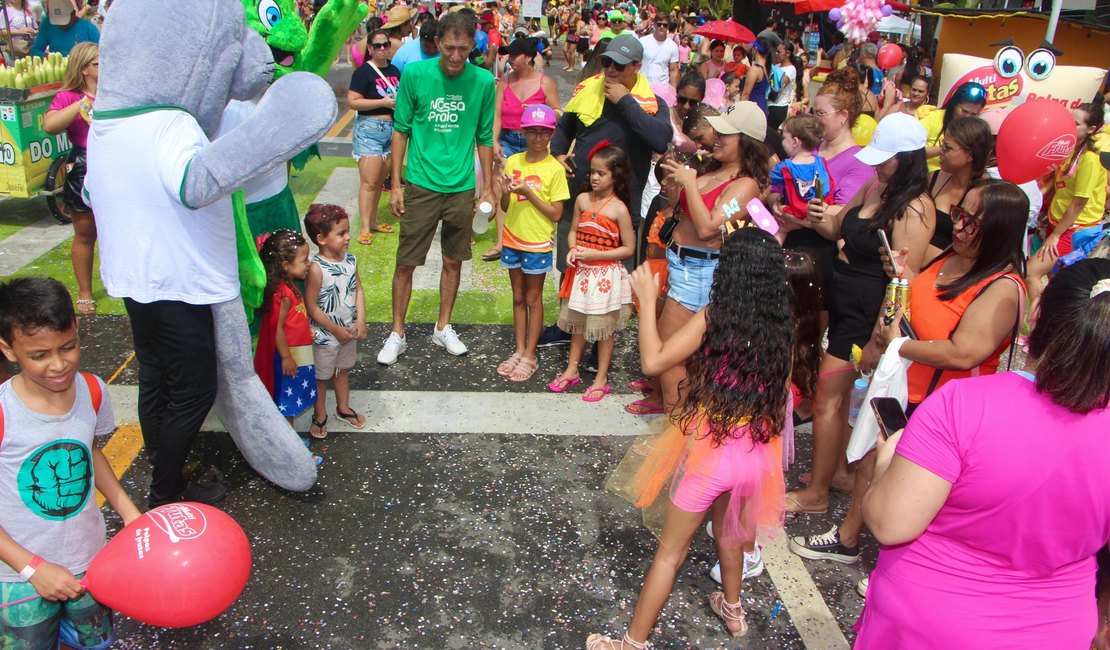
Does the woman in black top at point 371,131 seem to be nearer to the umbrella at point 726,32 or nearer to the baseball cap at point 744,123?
the baseball cap at point 744,123

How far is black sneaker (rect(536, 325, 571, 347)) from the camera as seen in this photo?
5.61 meters

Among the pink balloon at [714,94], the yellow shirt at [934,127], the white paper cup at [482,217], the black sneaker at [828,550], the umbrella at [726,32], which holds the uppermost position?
the umbrella at [726,32]

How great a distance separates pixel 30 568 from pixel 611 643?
6.09 ft

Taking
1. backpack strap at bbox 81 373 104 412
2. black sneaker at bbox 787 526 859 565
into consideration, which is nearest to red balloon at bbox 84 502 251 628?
backpack strap at bbox 81 373 104 412

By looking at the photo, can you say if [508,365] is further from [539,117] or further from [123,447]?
[123,447]

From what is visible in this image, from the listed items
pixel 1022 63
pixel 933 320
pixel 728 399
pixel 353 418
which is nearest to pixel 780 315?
pixel 728 399

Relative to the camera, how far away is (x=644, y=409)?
480 centimetres

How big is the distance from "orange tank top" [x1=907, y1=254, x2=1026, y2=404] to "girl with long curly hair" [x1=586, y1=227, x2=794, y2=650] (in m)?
0.75

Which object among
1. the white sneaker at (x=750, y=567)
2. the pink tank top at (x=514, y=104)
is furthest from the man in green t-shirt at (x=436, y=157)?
the white sneaker at (x=750, y=567)

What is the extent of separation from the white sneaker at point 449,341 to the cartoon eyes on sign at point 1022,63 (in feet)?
15.6

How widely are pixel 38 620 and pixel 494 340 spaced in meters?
3.55

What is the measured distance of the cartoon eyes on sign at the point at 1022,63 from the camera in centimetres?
645

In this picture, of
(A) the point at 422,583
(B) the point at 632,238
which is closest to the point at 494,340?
(B) the point at 632,238

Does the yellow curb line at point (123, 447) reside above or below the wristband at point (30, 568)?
below
